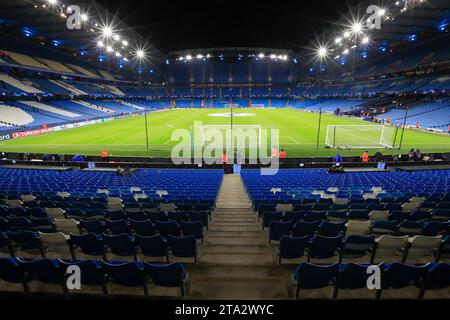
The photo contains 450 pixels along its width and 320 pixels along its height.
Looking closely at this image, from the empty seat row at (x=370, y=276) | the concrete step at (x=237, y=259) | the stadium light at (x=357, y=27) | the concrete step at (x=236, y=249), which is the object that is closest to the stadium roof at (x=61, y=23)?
the concrete step at (x=236, y=249)

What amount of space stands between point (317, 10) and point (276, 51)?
5495 centimetres

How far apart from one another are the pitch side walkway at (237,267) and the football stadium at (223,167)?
0.05 meters

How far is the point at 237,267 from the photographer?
6078 mm

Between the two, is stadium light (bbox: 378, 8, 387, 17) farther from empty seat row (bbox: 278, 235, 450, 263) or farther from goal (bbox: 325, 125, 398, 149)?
empty seat row (bbox: 278, 235, 450, 263)

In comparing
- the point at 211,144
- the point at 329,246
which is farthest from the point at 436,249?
the point at 211,144

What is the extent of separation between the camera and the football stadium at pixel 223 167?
511cm

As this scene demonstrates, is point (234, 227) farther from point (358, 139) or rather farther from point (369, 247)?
point (358, 139)

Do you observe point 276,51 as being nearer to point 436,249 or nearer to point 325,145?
point 325,145

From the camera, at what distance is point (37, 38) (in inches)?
2477

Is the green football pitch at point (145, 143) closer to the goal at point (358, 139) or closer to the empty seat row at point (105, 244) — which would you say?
the goal at point (358, 139)

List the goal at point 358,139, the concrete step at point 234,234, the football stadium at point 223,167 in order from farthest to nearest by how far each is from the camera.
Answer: the goal at point 358,139 → the concrete step at point 234,234 → the football stadium at point 223,167

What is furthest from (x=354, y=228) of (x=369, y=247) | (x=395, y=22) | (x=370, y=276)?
(x=395, y=22)

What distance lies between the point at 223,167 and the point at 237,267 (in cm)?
1633
